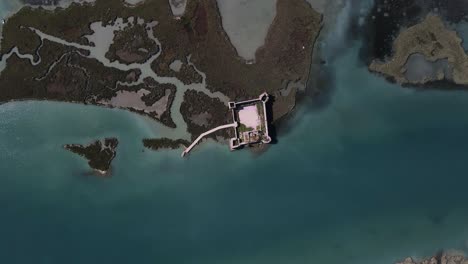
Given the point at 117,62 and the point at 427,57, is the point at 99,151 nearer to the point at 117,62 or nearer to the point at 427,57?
the point at 117,62

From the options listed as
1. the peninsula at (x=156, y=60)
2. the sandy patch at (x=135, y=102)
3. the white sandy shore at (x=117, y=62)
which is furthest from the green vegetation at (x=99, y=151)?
the white sandy shore at (x=117, y=62)

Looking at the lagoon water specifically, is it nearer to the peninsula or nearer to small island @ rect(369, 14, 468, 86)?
small island @ rect(369, 14, 468, 86)

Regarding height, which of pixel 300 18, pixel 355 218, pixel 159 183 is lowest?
pixel 355 218

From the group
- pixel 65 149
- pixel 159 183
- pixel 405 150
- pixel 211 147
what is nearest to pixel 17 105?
pixel 65 149

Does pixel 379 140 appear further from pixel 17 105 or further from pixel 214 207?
pixel 17 105

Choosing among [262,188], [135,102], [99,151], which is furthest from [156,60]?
[262,188]

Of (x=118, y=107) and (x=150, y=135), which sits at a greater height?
(x=118, y=107)
